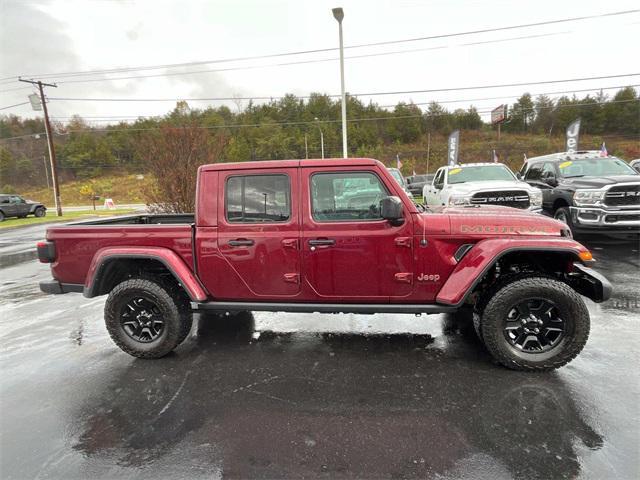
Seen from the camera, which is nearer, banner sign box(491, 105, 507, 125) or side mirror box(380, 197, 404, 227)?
side mirror box(380, 197, 404, 227)

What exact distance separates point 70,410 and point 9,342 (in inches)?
85.6

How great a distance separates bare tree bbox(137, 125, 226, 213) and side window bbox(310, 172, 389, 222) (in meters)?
9.79

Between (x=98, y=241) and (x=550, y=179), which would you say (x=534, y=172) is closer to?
(x=550, y=179)

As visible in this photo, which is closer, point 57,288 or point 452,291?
point 452,291

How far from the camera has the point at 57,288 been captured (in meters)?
3.87

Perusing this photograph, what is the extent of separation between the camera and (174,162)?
12359 millimetres

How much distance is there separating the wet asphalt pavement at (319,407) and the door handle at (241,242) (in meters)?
1.14

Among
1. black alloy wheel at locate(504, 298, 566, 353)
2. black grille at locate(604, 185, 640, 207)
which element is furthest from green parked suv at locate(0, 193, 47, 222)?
black grille at locate(604, 185, 640, 207)

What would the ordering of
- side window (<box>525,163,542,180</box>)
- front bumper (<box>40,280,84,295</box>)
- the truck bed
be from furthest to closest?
side window (<box>525,163,542,180</box>)
front bumper (<box>40,280,84,295</box>)
the truck bed

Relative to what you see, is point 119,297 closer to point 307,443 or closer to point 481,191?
point 307,443

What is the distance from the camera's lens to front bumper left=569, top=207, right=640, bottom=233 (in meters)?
7.41

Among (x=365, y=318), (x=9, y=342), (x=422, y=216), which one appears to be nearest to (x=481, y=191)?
(x=365, y=318)

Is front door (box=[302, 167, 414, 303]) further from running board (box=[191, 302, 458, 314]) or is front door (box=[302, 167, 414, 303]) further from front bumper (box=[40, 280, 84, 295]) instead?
front bumper (box=[40, 280, 84, 295])

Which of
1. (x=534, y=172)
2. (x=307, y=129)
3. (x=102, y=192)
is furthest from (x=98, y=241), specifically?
(x=307, y=129)
